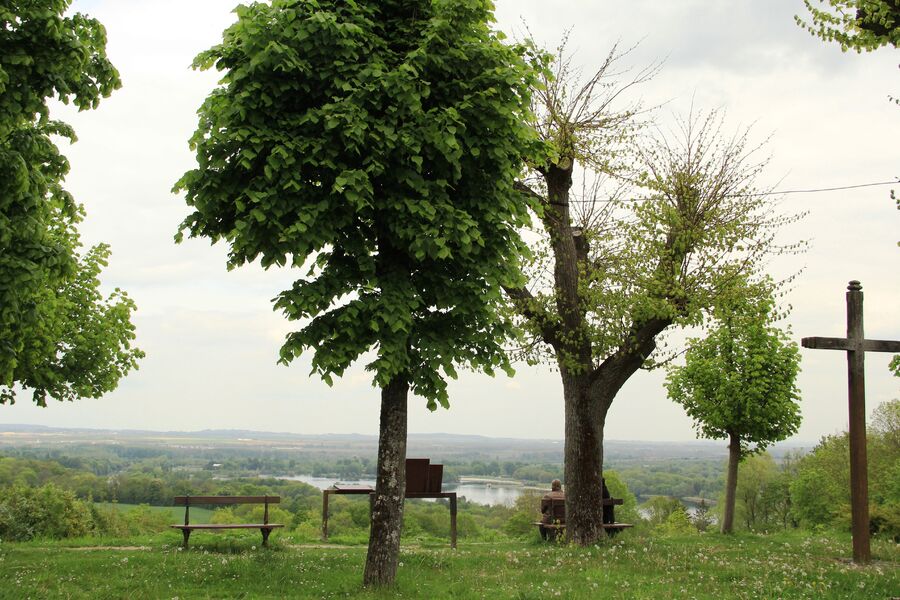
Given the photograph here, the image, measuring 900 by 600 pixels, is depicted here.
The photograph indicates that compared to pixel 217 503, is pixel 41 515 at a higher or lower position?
lower

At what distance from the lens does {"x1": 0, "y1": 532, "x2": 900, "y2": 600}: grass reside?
39.5ft

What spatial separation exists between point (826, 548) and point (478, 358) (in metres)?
10.3

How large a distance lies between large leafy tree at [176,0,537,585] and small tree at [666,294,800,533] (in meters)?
11.5

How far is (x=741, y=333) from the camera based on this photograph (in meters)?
23.6

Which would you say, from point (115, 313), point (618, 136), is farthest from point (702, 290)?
point (115, 313)

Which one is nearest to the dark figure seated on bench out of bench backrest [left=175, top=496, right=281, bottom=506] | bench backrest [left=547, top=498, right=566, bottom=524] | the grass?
bench backrest [left=547, top=498, right=566, bottom=524]

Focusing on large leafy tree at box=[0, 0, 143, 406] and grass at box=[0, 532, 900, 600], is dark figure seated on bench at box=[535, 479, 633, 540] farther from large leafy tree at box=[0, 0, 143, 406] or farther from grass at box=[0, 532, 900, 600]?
large leafy tree at box=[0, 0, 143, 406]

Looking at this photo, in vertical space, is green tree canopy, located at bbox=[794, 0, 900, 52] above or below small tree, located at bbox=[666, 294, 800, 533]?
above

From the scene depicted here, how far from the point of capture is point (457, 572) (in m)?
14.0

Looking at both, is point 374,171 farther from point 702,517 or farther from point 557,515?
point 702,517

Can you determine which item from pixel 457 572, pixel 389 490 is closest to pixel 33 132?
pixel 389 490

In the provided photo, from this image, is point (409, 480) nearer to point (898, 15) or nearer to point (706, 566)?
point (706, 566)

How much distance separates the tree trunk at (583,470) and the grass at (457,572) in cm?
76

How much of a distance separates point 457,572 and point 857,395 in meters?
8.83
